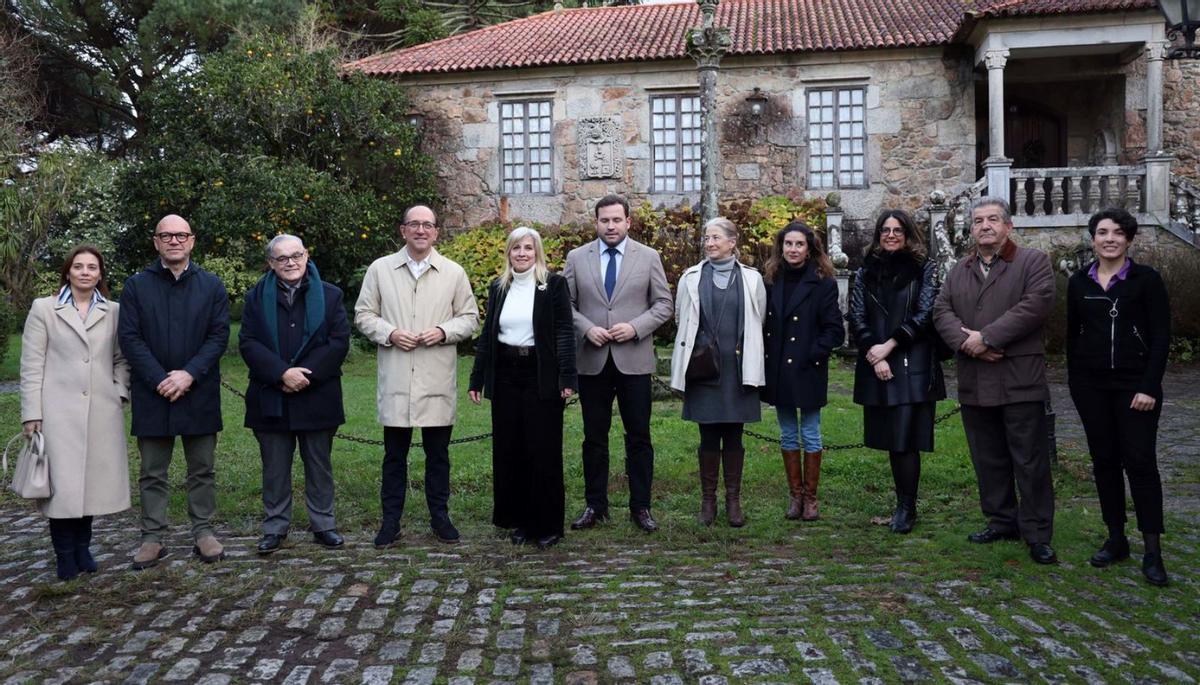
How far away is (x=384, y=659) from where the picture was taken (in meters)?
3.98

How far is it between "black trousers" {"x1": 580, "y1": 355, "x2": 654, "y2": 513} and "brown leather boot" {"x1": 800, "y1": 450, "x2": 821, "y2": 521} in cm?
92

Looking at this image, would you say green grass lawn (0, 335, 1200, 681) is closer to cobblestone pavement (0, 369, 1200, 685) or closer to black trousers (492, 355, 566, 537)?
cobblestone pavement (0, 369, 1200, 685)

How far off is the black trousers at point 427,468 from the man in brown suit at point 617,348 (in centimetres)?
79

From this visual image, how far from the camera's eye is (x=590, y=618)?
441cm

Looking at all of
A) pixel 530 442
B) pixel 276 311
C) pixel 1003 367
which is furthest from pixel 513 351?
pixel 1003 367

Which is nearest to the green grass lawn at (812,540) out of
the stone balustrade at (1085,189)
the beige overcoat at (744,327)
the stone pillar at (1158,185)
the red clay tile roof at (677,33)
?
the beige overcoat at (744,327)

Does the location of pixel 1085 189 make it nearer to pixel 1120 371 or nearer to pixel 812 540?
pixel 1120 371

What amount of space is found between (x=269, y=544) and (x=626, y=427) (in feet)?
6.79

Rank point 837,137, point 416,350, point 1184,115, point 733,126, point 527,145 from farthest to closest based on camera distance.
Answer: point 527,145 < point 733,126 < point 837,137 < point 1184,115 < point 416,350

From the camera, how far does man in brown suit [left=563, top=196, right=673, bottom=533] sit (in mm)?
5969

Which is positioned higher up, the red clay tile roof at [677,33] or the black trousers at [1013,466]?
the red clay tile roof at [677,33]

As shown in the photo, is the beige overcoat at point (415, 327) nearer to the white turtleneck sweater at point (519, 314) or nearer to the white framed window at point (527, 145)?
the white turtleneck sweater at point (519, 314)

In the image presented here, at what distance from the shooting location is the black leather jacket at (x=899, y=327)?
5762 mm

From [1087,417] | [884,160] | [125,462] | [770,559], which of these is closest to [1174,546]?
[1087,417]
